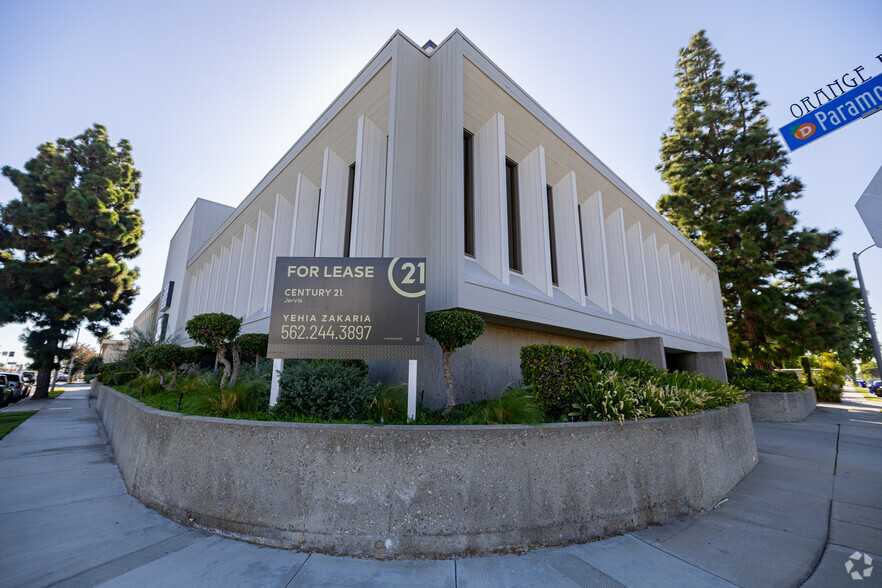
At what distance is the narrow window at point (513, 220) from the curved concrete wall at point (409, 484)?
5683 millimetres

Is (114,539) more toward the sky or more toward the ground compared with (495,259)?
more toward the ground

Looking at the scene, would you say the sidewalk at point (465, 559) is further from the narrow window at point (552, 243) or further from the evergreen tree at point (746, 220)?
the evergreen tree at point (746, 220)

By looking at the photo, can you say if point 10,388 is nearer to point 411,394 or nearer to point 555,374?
point 411,394

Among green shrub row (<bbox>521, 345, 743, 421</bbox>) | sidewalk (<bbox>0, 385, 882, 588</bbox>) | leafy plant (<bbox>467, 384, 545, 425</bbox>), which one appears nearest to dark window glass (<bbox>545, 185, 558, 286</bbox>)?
green shrub row (<bbox>521, 345, 743, 421</bbox>)

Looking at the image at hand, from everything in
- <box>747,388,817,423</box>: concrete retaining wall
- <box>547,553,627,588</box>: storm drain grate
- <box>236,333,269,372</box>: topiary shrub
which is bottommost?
<box>547,553,627,588</box>: storm drain grate

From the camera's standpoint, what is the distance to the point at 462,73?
812cm

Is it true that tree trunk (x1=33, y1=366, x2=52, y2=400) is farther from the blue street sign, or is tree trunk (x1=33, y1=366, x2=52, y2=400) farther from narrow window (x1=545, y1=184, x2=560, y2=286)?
the blue street sign

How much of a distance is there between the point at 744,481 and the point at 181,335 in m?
25.3

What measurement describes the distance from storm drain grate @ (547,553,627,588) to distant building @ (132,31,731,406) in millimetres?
3807

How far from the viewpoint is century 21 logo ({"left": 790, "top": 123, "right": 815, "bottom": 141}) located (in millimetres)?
4793

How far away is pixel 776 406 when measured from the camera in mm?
14383

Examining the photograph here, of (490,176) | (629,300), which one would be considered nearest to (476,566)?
(490,176)

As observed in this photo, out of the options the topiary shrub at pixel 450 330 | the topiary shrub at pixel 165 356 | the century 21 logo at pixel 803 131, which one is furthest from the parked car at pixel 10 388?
the century 21 logo at pixel 803 131

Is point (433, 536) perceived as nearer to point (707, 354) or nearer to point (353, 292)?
point (353, 292)
